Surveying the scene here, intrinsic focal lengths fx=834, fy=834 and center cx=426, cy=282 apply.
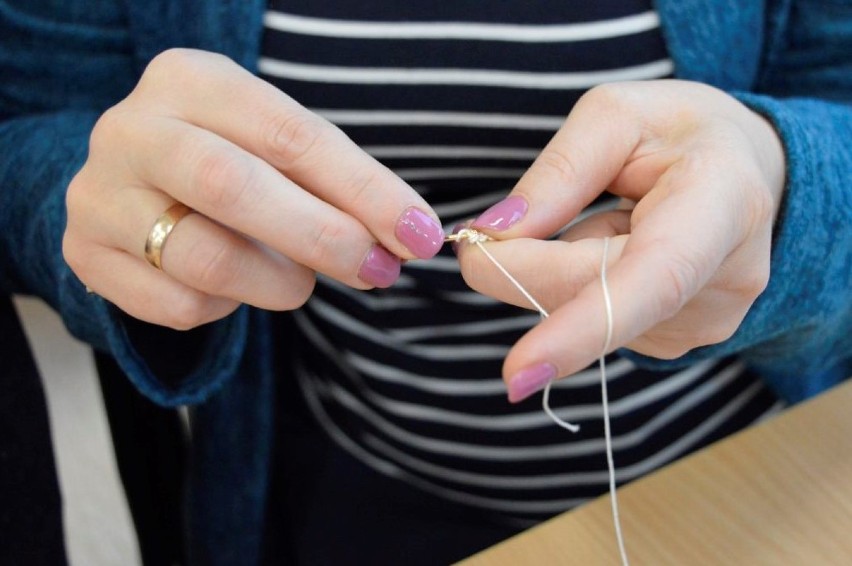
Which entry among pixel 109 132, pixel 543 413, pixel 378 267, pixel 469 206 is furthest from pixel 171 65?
pixel 543 413

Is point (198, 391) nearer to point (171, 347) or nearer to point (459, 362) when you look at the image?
point (171, 347)

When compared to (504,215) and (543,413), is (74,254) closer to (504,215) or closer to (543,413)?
(504,215)

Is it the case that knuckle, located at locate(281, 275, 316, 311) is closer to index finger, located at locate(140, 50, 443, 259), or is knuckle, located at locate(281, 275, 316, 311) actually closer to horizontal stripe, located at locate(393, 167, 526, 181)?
index finger, located at locate(140, 50, 443, 259)

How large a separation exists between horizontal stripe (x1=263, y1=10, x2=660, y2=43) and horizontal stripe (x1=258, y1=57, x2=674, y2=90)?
2cm

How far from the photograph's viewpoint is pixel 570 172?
46cm

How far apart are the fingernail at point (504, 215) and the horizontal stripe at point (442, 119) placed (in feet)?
0.53

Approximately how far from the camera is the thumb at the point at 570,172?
18.0 inches

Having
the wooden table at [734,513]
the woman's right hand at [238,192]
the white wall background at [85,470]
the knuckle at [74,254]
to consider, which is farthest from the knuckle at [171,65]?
the white wall background at [85,470]

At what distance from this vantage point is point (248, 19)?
Result: 0.58 m

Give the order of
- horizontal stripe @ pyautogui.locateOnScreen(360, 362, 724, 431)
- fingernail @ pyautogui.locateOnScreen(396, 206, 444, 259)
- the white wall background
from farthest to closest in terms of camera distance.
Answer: the white wall background < horizontal stripe @ pyautogui.locateOnScreen(360, 362, 724, 431) < fingernail @ pyautogui.locateOnScreen(396, 206, 444, 259)

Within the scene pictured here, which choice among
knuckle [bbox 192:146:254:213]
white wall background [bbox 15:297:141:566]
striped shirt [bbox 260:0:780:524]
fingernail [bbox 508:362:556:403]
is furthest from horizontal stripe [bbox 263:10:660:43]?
white wall background [bbox 15:297:141:566]

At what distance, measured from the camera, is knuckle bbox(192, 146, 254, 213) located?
415 mm

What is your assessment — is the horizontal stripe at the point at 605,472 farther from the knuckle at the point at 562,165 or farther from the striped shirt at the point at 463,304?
the knuckle at the point at 562,165

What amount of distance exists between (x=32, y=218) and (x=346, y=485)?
0.36 metres
